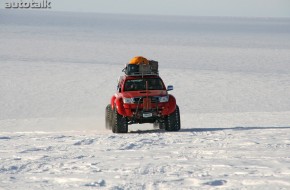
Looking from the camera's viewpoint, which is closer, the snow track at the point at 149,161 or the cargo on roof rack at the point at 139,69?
the snow track at the point at 149,161

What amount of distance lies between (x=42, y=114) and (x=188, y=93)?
7.66m

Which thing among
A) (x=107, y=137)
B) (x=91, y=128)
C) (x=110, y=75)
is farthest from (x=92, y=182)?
(x=110, y=75)

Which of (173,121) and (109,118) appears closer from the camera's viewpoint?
(173,121)

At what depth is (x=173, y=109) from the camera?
576 inches

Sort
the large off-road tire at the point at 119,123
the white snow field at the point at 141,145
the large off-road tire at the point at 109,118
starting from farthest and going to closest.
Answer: the large off-road tire at the point at 109,118 → the large off-road tire at the point at 119,123 → the white snow field at the point at 141,145

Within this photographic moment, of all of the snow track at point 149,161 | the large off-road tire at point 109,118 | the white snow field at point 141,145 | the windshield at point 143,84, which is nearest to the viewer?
the snow track at point 149,161

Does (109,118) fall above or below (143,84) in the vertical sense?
below

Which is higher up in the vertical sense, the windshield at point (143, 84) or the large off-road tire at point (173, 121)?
the windshield at point (143, 84)

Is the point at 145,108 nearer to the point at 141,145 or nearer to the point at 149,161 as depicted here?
the point at 141,145

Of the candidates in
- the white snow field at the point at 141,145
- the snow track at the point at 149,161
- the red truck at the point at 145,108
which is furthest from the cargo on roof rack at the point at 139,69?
the snow track at the point at 149,161

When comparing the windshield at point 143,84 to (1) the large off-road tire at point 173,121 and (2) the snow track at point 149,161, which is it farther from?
(2) the snow track at point 149,161

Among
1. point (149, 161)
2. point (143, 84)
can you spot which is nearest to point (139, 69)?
point (143, 84)

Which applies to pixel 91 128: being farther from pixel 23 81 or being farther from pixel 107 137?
pixel 23 81

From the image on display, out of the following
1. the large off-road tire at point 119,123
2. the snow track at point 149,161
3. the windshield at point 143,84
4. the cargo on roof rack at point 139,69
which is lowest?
the snow track at point 149,161
